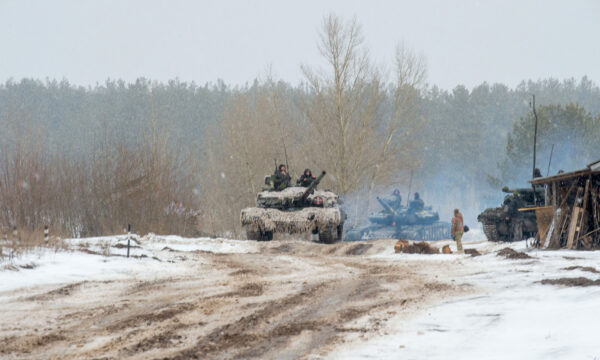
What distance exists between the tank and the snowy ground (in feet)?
26.5

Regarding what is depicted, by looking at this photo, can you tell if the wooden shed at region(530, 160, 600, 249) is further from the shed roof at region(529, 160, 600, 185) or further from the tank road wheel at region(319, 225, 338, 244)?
the tank road wheel at region(319, 225, 338, 244)

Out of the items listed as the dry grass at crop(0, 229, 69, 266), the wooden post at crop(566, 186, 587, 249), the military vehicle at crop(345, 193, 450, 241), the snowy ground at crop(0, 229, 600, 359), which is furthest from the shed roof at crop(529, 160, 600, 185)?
the military vehicle at crop(345, 193, 450, 241)

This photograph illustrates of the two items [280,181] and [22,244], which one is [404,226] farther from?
[22,244]

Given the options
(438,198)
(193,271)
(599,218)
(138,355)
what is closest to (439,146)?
(438,198)

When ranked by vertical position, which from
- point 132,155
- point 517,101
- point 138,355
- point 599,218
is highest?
point 517,101

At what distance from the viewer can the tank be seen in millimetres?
22094

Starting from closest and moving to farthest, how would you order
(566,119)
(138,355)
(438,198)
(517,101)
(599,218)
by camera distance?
1. (138,355)
2. (599,218)
3. (566,119)
4. (438,198)
5. (517,101)

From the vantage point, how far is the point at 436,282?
1078 centimetres

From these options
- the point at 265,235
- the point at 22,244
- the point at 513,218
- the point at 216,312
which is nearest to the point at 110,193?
the point at 265,235

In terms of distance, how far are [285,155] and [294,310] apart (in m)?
25.1

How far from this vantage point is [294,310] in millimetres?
7898

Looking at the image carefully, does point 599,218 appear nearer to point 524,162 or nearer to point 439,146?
point 524,162

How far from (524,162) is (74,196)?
3239 centimetres

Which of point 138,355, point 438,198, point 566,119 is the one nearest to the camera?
point 138,355
